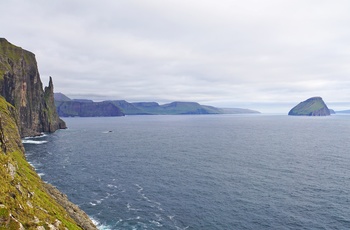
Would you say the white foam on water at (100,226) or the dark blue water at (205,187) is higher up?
the dark blue water at (205,187)

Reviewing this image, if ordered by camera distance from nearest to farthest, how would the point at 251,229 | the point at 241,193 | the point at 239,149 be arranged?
the point at 251,229
the point at 241,193
the point at 239,149

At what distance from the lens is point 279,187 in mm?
88125

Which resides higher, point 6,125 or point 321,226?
point 6,125

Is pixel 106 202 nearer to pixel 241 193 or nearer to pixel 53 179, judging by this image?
pixel 53 179

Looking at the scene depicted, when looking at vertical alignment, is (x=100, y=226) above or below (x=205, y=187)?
below

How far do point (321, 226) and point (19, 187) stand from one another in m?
67.2

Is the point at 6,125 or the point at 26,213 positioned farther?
the point at 6,125

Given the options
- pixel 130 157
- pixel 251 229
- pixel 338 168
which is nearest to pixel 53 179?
pixel 130 157

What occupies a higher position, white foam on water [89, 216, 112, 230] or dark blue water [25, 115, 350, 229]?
dark blue water [25, 115, 350, 229]

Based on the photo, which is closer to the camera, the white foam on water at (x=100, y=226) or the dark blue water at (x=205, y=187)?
the white foam on water at (x=100, y=226)

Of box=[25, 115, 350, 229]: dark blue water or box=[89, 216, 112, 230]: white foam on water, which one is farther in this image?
box=[25, 115, 350, 229]: dark blue water

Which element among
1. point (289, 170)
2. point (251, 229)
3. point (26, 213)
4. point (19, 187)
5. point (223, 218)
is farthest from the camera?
point (289, 170)

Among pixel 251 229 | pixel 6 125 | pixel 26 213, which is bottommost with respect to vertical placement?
pixel 251 229

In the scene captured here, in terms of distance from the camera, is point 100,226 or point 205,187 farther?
point 205,187
